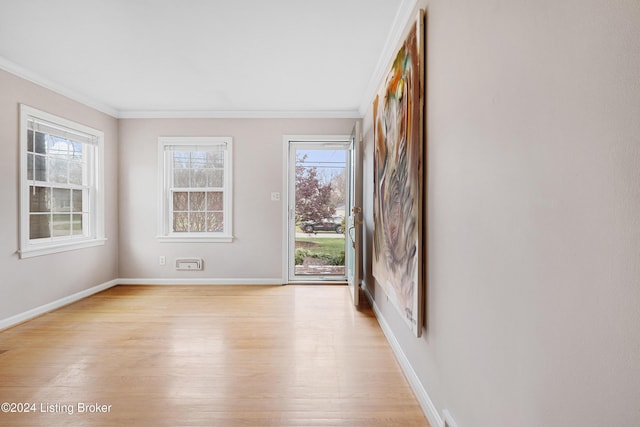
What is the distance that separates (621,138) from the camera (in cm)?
65

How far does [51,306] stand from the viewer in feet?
11.7

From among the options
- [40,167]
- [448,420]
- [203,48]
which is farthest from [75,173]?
[448,420]

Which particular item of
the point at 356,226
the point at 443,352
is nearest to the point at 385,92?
the point at 356,226

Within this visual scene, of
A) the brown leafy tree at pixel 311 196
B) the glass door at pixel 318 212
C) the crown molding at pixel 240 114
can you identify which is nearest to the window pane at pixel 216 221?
the glass door at pixel 318 212

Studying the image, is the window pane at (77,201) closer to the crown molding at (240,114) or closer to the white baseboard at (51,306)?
the white baseboard at (51,306)

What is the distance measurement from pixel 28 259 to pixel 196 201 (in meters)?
1.94

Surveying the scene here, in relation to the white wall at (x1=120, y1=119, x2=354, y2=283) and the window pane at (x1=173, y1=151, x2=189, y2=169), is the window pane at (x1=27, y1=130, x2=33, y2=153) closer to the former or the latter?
the white wall at (x1=120, y1=119, x2=354, y2=283)

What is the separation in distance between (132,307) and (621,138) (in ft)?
13.8

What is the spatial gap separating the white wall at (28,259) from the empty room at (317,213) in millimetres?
23

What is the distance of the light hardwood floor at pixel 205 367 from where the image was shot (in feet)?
5.94

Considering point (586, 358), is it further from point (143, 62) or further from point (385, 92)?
point (143, 62)

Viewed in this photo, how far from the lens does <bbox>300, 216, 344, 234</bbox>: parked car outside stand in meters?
4.80

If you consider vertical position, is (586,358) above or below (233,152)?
below

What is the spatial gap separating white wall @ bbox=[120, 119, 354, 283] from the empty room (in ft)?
0.10
